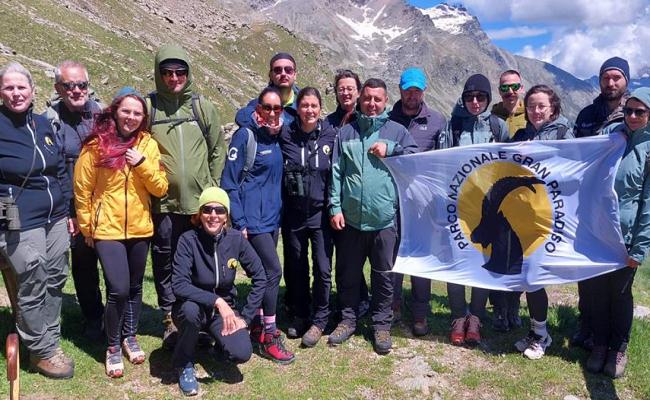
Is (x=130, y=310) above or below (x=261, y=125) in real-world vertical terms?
below

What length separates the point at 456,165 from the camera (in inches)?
300

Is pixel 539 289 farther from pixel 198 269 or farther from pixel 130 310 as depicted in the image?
A: pixel 130 310

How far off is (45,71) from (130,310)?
93.3 ft

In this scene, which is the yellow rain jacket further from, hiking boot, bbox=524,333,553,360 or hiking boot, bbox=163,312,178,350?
hiking boot, bbox=524,333,553,360

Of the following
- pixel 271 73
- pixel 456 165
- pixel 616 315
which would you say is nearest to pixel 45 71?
pixel 271 73


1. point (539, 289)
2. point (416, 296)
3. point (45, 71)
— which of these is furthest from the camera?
point (45, 71)

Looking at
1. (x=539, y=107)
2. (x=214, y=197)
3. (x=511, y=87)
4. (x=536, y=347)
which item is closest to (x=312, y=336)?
(x=214, y=197)

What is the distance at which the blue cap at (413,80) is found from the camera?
763 cm

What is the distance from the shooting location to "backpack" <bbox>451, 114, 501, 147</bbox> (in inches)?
307

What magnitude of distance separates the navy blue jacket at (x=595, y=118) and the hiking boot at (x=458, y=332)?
3292 millimetres

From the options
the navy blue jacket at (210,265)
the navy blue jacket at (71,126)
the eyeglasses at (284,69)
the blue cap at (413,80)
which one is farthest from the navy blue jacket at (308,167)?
the navy blue jacket at (71,126)

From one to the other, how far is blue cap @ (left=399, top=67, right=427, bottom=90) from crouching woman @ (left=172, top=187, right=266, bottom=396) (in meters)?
3.11

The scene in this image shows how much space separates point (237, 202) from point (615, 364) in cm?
553

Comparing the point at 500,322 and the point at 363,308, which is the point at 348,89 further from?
the point at 500,322
